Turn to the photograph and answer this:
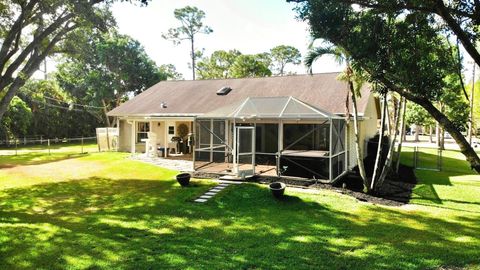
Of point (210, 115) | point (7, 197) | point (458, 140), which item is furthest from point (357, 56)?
point (7, 197)

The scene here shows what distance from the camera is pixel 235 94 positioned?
22.0m

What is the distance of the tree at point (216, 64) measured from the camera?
149ft

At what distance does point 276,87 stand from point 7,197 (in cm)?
1543

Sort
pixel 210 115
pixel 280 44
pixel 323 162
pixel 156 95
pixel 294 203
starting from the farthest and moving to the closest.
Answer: pixel 280 44
pixel 156 95
pixel 210 115
pixel 323 162
pixel 294 203

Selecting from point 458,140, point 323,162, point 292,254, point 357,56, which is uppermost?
point 357,56

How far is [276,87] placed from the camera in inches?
854

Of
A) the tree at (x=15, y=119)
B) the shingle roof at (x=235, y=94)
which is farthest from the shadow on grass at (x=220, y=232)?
the tree at (x=15, y=119)

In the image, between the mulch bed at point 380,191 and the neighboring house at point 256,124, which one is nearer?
the mulch bed at point 380,191

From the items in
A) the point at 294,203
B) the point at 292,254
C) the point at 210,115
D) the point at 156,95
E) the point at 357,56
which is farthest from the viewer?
the point at 156,95

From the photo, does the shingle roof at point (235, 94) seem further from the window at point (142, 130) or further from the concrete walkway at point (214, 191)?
the concrete walkway at point (214, 191)

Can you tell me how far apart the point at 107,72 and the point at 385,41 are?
3599 centimetres

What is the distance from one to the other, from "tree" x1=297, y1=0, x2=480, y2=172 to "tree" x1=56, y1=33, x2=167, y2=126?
1302 inches

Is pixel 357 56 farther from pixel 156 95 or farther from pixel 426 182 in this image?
pixel 156 95

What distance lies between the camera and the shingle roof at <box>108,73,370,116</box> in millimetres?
18781
